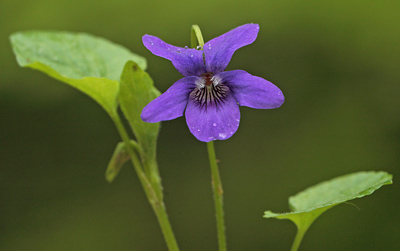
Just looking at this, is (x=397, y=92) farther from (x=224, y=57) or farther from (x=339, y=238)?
(x=224, y=57)

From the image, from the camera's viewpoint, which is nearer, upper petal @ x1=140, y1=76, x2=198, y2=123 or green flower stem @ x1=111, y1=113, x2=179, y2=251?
upper petal @ x1=140, y1=76, x2=198, y2=123

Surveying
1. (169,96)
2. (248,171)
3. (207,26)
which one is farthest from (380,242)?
(169,96)

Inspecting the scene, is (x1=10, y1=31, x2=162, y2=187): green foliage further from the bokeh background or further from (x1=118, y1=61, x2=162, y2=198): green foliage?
the bokeh background

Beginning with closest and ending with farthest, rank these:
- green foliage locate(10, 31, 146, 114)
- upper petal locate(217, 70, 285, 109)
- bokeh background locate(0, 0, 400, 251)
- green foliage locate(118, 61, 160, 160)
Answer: upper petal locate(217, 70, 285, 109)
green foliage locate(118, 61, 160, 160)
green foliage locate(10, 31, 146, 114)
bokeh background locate(0, 0, 400, 251)

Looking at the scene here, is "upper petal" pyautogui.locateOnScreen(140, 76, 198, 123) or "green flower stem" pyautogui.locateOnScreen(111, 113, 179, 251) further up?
"upper petal" pyautogui.locateOnScreen(140, 76, 198, 123)

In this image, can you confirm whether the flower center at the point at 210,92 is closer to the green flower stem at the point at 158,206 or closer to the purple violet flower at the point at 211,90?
the purple violet flower at the point at 211,90

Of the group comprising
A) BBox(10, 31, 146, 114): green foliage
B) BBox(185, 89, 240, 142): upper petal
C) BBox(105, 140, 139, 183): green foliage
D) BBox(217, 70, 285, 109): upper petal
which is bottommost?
BBox(105, 140, 139, 183): green foliage

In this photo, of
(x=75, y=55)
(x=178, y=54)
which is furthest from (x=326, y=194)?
(x=75, y=55)

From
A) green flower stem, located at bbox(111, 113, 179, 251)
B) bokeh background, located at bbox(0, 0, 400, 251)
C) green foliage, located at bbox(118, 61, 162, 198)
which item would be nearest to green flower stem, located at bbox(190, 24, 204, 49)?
green foliage, located at bbox(118, 61, 162, 198)
